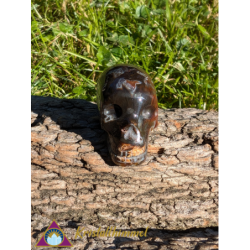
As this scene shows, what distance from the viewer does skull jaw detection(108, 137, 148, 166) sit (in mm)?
2556

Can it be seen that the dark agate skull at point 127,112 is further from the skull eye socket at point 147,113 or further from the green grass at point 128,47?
the green grass at point 128,47

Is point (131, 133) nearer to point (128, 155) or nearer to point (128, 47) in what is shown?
point (128, 155)

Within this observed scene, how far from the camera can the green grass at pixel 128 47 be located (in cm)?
433

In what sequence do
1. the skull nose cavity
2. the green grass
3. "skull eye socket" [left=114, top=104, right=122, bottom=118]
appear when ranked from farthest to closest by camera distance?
the green grass, "skull eye socket" [left=114, top=104, right=122, bottom=118], the skull nose cavity

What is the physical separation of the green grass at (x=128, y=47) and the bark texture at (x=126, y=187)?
1.53m

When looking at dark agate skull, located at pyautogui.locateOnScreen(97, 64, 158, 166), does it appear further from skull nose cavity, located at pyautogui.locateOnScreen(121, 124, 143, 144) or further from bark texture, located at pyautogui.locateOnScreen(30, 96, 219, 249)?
bark texture, located at pyautogui.locateOnScreen(30, 96, 219, 249)

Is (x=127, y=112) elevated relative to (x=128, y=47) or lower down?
lower down

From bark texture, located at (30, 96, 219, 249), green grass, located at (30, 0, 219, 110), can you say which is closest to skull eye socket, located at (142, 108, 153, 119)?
bark texture, located at (30, 96, 219, 249)

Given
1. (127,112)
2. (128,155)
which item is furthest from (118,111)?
(128,155)

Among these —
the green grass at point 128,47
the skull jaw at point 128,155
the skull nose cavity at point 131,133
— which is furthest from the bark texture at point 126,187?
the green grass at point 128,47

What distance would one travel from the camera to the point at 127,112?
2549 mm

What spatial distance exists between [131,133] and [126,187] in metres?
0.52

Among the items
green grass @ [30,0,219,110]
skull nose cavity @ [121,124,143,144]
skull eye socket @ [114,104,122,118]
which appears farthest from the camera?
green grass @ [30,0,219,110]

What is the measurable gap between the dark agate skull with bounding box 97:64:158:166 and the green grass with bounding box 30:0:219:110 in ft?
5.48
